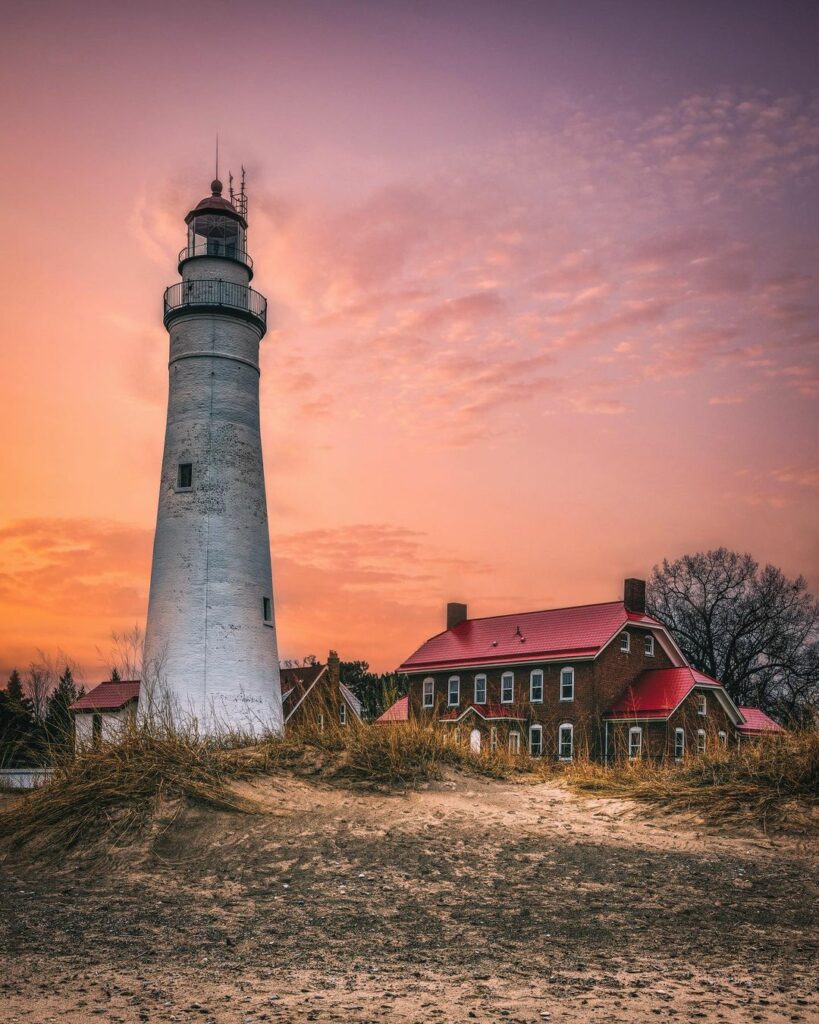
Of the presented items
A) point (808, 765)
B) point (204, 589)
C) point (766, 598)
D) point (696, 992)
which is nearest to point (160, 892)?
point (696, 992)

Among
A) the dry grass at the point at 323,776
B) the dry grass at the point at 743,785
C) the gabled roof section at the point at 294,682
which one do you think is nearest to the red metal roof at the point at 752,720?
the gabled roof section at the point at 294,682

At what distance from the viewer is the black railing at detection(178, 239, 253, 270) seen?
2998cm

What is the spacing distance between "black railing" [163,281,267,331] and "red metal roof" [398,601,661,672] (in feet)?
71.5

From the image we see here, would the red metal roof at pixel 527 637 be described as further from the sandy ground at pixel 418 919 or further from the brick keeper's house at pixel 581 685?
the sandy ground at pixel 418 919

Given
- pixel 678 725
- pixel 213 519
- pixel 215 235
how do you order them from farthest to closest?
pixel 678 725, pixel 215 235, pixel 213 519

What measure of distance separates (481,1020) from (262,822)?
6.55m

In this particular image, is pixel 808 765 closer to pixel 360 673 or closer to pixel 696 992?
pixel 696 992

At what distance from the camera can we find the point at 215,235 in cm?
3039

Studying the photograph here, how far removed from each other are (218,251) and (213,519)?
8618mm

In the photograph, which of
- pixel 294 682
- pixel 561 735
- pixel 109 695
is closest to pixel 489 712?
pixel 561 735

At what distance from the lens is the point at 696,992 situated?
7.41m

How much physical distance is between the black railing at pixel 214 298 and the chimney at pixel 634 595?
78.2ft

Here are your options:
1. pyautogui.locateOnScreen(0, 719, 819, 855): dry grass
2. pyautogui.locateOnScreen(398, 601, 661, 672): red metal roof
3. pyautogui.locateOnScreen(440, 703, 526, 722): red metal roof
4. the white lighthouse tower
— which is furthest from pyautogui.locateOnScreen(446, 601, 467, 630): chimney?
→ pyautogui.locateOnScreen(0, 719, 819, 855): dry grass

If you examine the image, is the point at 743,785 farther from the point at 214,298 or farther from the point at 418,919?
the point at 214,298
